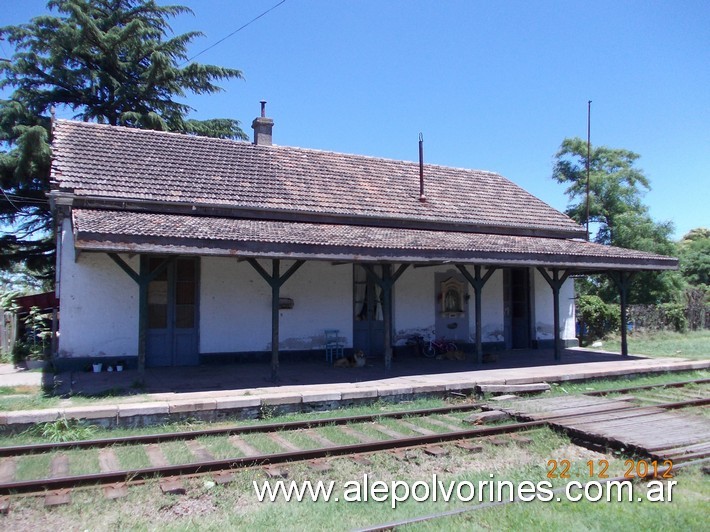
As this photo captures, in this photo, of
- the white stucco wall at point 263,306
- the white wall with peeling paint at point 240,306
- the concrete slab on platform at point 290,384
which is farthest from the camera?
the white stucco wall at point 263,306

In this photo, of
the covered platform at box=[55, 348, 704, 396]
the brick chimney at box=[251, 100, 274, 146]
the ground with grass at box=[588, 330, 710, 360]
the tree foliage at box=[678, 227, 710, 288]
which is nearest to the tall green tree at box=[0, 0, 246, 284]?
the brick chimney at box=[251, 100, 274, 146]

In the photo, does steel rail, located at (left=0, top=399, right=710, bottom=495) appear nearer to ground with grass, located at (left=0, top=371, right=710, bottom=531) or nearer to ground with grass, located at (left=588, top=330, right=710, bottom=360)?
ground with grass, located at (left=0, top=371, right=710, bottom=531)

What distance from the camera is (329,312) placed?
12.5 metres

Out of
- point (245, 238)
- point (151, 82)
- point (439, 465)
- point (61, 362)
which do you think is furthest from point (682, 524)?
point (151, 82)

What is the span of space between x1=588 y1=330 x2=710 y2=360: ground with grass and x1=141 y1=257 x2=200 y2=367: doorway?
37.3 ft

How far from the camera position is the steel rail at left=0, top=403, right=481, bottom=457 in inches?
239

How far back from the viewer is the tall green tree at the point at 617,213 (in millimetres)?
24500

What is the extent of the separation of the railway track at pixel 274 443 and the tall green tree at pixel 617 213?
707 inches

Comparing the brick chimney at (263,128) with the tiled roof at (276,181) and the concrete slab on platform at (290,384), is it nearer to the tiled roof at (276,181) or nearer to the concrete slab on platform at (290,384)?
the tiled roof at (276,181)

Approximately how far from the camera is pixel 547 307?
1509 cm

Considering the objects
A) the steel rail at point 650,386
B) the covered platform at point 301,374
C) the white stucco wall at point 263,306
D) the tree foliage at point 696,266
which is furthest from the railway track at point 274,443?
the tree foliage at point 696,266

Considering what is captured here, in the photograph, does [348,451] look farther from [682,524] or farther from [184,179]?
[184,179]

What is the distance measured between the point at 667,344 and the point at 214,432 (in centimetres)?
1606

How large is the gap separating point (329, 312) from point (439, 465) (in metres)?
6.96
